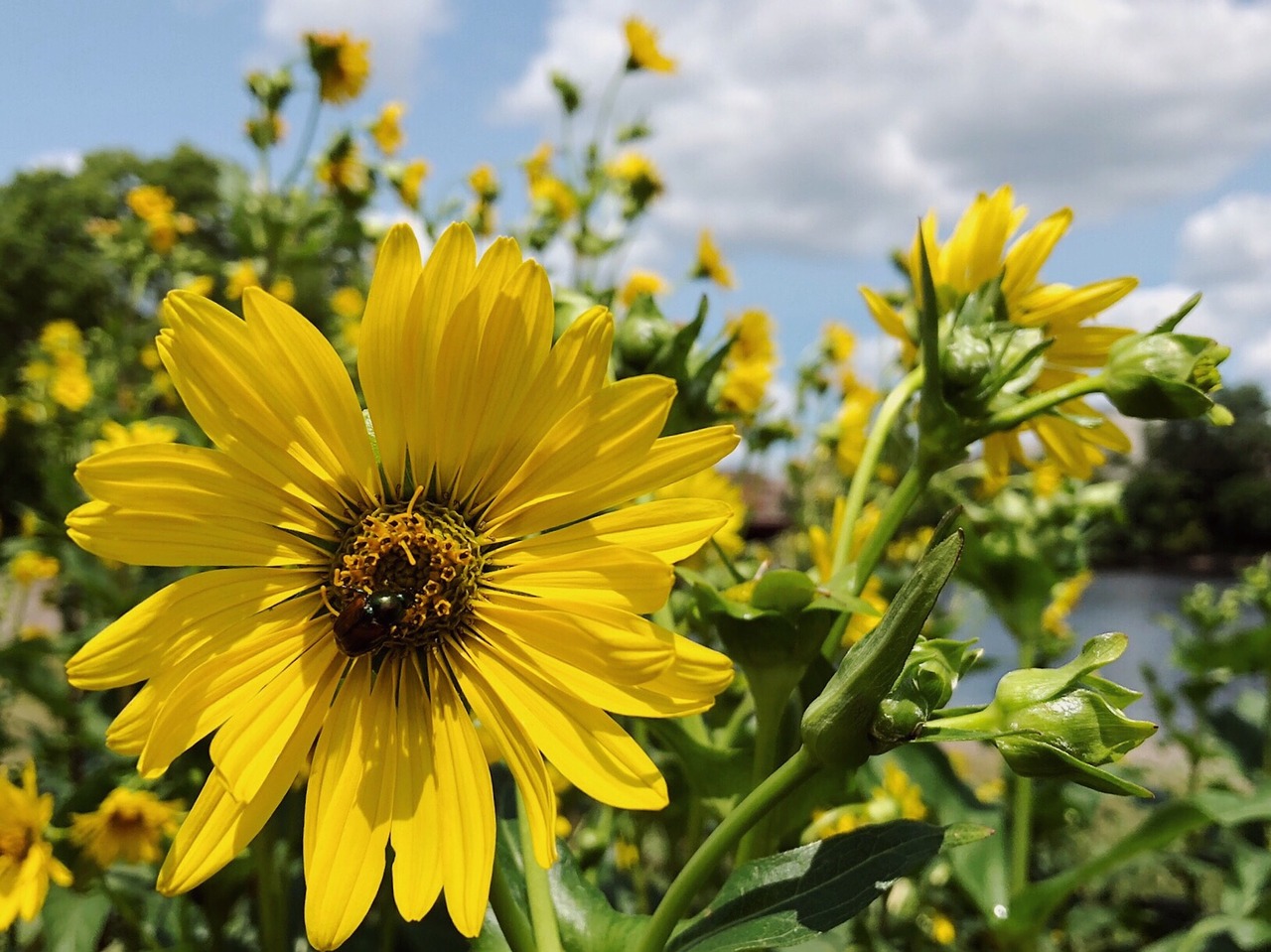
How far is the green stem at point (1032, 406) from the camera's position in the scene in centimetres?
84

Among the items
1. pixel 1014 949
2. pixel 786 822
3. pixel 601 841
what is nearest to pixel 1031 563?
pixel 1014 949

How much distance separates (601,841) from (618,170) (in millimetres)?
2732

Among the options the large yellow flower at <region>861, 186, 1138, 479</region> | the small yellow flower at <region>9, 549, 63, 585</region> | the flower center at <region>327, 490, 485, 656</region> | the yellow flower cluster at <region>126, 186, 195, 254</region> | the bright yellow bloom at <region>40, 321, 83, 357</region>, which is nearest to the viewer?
the flower center at <region>327, 490, 485, 656</region>

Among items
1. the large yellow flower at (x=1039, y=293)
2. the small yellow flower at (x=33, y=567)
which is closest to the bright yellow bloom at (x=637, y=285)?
the large yellow flower at (x=1039, y=293)

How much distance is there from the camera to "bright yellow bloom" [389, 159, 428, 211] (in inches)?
129

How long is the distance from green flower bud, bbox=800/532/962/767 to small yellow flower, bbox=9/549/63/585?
443cm

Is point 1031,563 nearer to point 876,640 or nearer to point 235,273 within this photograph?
point 876,640

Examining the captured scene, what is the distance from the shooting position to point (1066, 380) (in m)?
1.09

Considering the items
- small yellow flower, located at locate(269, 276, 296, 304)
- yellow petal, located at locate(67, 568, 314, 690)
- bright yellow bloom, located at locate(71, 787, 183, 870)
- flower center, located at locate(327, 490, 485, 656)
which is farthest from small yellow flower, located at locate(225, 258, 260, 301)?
yellow petal, located at locate(67, 568, 314, 690)

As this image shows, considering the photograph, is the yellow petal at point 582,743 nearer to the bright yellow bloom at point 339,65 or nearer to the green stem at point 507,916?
the green stem at point 507,916

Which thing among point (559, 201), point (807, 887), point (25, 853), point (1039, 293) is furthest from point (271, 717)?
point (559, 201)

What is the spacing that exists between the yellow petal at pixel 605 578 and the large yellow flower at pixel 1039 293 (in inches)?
22.0

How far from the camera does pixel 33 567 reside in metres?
4.32

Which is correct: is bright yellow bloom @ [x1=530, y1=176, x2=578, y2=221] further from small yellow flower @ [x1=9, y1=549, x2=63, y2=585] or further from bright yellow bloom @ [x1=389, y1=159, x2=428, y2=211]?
small yellow flower @ [x1=9, y1=549, x2=63, y2=585]
